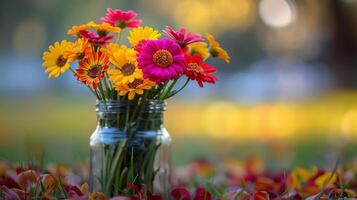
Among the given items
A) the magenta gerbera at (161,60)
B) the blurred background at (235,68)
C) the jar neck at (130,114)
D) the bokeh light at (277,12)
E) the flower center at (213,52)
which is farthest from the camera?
the bokeh light at (277,12)

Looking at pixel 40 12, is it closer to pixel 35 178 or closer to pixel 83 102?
pixel 83 102

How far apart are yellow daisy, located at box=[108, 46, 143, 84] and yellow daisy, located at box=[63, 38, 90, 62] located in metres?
0.07

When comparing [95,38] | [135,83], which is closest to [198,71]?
[135,83]

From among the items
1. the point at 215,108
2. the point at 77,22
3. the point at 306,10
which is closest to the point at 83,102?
the point at 77,22

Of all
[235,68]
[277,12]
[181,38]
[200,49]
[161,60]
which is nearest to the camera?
[161,60]

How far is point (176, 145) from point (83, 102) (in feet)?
9.20

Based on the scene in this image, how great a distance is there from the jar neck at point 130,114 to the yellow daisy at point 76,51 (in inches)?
4.6

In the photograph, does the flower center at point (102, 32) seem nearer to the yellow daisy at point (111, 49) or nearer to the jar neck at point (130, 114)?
the yellow daisy at point (111, 49)

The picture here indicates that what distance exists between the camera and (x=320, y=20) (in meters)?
7.84

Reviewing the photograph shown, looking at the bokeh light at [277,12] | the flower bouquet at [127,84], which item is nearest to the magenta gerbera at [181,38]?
the flower bouquet at [127,84]

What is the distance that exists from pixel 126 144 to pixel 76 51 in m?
0.23

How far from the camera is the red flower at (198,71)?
57.4 inches

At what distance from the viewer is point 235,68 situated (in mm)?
8648

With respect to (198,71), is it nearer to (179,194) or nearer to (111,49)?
(111,49)
